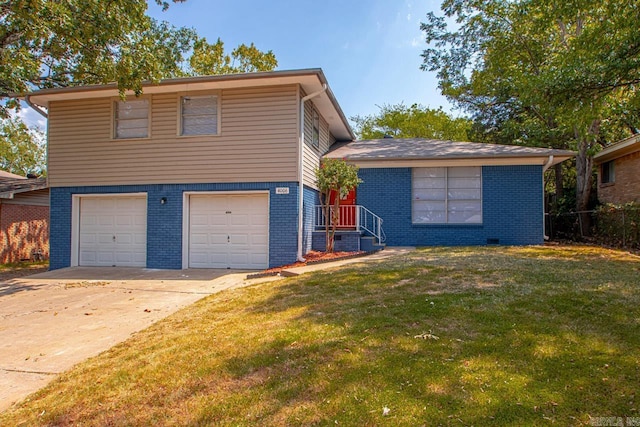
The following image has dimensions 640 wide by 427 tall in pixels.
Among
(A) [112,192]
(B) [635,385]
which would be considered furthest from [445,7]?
(B) [635,385]

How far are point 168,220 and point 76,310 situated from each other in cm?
466

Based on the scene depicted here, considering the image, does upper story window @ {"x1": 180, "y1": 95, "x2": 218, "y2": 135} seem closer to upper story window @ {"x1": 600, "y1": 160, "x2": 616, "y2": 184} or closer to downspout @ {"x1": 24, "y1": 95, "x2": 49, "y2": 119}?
downspout @ {"x1": 24, "y1": 95, "x2": 49, "y2": 119}

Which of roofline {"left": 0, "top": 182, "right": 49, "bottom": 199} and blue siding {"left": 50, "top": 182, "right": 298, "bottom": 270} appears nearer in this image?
blue siding {"left": 50, "top": 182, "right": 298, "bottom": 270}

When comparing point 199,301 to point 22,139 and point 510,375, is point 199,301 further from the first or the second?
point 22,139

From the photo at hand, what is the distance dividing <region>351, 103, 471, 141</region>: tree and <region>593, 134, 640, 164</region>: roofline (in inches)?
408

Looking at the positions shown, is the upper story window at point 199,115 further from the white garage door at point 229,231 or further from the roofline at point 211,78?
the white garage door at point 229,231

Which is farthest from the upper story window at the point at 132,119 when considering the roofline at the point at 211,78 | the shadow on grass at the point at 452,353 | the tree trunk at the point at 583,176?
the tree trunk at the point at 583,176

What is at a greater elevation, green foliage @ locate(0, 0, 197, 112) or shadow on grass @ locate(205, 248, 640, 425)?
green foliage @ locate(0, 0, 197, 112)

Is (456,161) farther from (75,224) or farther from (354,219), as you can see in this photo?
(75,224)

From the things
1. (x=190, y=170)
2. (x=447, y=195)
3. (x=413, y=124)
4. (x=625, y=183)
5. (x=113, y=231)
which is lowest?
(x=113, y=231)

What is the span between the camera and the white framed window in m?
12.5

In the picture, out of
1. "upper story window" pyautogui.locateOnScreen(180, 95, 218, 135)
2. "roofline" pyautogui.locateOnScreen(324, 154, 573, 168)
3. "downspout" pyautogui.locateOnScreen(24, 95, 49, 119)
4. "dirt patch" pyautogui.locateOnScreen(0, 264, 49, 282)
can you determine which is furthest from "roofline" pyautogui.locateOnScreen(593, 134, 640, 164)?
"dirt patch" pyautogui.locateOnScreen(0, 264, 49, 282)

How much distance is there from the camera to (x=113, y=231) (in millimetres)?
11211

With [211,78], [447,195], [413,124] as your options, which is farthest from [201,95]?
[413,124]
